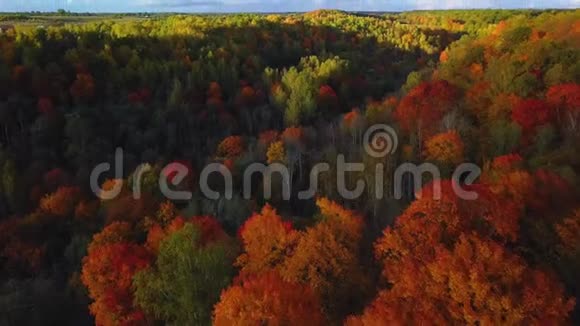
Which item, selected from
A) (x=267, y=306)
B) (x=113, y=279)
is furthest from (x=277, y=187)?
(x=267, y=306)

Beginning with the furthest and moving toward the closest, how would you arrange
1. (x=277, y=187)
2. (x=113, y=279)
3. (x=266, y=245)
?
(x=277, y=187), (x=113, y=279), (x=266, y=245)

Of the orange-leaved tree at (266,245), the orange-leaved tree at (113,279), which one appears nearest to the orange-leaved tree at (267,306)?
the orange-leaved tree at (266,245)

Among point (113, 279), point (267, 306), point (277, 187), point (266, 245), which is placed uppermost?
point (267, 306)

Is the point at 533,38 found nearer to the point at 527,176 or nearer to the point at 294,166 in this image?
the point at 294,166

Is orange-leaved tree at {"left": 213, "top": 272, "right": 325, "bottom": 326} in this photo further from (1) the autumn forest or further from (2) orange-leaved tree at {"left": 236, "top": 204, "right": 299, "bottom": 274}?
(2) orange-leaved tree at {"left": 236, "top": 204, "right": 299, "bottom": 274}

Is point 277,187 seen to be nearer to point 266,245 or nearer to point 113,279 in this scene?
point 266,245

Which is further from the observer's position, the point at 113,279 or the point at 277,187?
the point at 277,187

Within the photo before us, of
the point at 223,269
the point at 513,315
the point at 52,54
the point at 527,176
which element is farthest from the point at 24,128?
the point at 513,315

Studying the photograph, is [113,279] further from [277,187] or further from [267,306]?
[277,187]

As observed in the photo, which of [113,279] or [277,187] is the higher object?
[113,279]

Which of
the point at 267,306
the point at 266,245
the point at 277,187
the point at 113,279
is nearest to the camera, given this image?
the point at 267,306
